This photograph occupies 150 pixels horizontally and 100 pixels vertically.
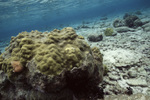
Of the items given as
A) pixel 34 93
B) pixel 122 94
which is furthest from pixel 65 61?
pixel 122 94

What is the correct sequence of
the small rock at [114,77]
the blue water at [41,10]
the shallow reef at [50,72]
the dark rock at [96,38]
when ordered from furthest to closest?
the blue water at [41,10] → the dark rock at [96,38] → the small rock at [114,77] → the shallow reef at [50,72]

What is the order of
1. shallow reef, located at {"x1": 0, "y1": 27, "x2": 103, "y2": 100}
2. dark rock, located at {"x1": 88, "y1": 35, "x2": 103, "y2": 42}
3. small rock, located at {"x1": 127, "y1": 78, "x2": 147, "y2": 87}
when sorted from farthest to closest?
dark rock, located at {"x1": 88, "y1": 35, "x2": 103, "y2": 42} < small rock, located at {"x1": 127, "y1": 78, "x2": 147, "y2": 87} < shallow reef, located at {"x1": 0, "y1": 27, "x2": 103, "y2": 100}

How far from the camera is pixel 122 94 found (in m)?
3.10

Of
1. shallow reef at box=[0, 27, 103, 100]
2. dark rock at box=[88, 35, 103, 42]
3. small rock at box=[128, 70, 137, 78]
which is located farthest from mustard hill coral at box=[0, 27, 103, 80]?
dark rock at box=[88, 35, 103, 42]

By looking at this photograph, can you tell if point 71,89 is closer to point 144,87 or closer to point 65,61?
point 65,61

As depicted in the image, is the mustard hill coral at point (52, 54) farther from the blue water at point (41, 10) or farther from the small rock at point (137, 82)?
the blue water at point (41, 10)

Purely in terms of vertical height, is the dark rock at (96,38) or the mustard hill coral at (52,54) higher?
the mustard hill coral at (52,54)

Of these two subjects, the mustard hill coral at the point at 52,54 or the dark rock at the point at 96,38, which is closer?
the mustard hill coral at the point at 52,54

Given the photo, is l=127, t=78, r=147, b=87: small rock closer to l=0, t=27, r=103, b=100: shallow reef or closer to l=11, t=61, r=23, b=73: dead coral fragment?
l=0, t=27, r=103, b=100: shallow reef

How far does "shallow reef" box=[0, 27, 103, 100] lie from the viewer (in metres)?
2.32

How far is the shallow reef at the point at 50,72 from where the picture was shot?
2320 mm

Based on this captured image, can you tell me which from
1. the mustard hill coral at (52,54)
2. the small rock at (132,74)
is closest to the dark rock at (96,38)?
the small rock at (132,74)

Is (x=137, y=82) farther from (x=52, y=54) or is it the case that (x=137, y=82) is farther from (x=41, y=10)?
(x=41, y=10)

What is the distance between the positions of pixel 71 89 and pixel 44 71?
3.82 feet
